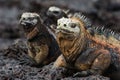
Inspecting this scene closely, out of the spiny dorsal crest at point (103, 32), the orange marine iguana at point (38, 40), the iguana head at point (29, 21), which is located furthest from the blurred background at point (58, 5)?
the spiny dorsal crest at point (103, 32)

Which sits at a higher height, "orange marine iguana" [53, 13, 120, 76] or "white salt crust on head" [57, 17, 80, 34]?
"white salt crust on head" [57, 17, 80, 34]

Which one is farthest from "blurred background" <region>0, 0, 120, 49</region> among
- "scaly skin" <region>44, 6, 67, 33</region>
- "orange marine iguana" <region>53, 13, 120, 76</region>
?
"orange marine iguana" <region>53, 13, 120, 76</region>

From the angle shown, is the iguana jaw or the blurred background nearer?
the iguana jaw

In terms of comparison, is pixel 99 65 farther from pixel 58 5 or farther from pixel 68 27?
pixel 58 5

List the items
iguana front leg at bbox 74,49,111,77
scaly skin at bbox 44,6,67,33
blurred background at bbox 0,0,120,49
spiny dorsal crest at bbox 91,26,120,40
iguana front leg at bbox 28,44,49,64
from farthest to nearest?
blurred background at bbox 0,0,120,49, scaly skin at bbox 44,6,67,33, iguana front leg at bbox 28,44,49,64, spiny dorsal crest at bbox 91,26,120,40, iguana front leg at bbox 74,49,111,77

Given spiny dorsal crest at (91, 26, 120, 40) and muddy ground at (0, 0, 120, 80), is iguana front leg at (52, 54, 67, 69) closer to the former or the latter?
muddy ground at (0, 0, 120, 80)

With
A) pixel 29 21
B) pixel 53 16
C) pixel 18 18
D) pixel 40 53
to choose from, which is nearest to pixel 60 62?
pixel 40 53

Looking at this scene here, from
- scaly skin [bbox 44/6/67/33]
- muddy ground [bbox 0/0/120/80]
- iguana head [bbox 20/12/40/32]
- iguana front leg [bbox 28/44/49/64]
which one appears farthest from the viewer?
scaly skin [bbox 44/6/67/33]
